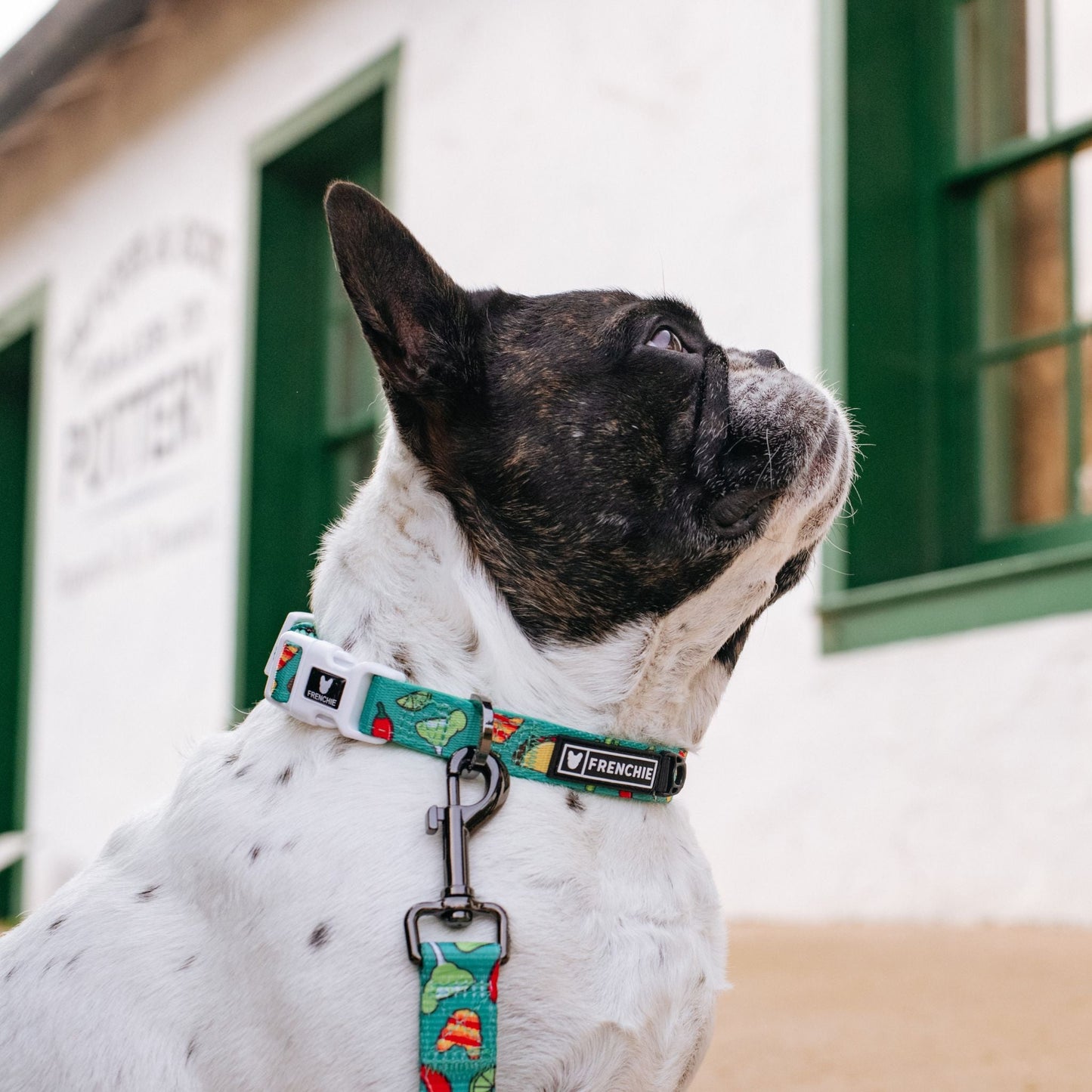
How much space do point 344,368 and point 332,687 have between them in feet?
20.3

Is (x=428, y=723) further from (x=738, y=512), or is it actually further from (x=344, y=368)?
(x=344, y=368)

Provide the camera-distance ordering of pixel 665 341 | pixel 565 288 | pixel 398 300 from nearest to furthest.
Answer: pixel 398 300 → pixel 665 341 → pixel 565 288

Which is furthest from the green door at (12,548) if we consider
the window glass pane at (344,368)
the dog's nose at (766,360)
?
the dog's nose at (766,360)

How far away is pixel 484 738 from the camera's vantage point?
2.33m

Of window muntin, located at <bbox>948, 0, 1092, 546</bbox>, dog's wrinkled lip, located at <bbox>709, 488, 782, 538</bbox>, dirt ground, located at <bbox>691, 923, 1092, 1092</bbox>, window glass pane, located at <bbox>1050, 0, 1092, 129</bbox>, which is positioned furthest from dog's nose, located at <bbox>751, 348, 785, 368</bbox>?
window glass pane, located at <bbox>1050, 0, 1092, 129</bbox>

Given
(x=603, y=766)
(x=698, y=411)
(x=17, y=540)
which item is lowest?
(x=603, y=766)

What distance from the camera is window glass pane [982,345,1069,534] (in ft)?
16.6

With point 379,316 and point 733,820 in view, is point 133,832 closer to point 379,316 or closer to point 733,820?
point 379,316

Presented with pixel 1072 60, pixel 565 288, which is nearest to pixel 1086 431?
pixel 1072 60

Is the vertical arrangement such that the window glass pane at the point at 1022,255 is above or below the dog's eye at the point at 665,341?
above

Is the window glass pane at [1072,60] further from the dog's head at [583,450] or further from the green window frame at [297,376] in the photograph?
the green window frame at [297,376]

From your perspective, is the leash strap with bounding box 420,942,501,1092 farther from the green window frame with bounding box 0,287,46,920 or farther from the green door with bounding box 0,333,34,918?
the green door with bounding box 0,333,34,918

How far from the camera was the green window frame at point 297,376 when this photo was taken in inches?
321

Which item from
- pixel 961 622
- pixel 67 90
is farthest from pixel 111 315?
pixel 961 622
